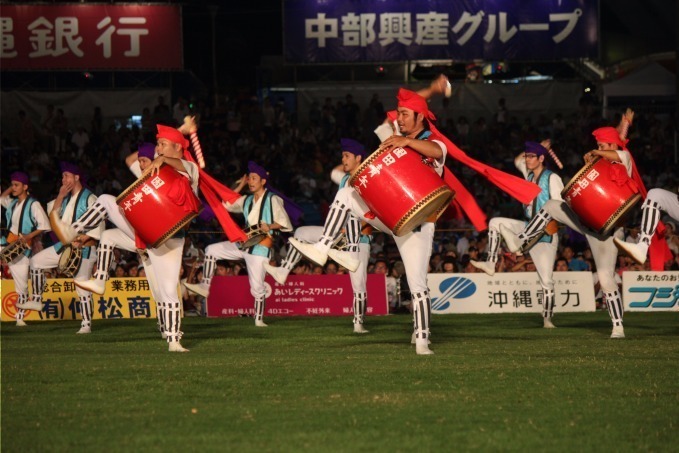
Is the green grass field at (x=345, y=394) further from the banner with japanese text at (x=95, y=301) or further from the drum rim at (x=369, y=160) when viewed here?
Answer: the banner with japanese text at (x=95, y=301)

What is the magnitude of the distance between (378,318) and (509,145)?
9672 mm

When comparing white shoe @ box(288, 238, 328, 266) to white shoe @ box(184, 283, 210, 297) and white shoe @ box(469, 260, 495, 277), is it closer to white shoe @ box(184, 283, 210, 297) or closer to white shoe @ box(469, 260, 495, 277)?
white shoe @ box(469, 260, 495, 277)

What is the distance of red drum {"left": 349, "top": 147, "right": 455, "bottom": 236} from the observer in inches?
384

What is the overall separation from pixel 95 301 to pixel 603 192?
951 cm

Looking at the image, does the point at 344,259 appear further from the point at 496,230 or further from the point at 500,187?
the point at 496,230

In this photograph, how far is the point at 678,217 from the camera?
471 inches

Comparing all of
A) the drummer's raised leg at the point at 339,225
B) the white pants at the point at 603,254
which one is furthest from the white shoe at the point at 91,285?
the white pants at the point at 603,254

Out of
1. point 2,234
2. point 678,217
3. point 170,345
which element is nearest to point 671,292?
point 678,217

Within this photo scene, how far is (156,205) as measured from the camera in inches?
421

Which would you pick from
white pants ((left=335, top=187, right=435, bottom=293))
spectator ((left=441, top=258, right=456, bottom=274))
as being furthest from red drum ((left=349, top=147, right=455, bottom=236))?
spectator ((left=441, top=258, right=456, bottom=274))

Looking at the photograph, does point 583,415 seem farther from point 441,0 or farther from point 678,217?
point 441,0

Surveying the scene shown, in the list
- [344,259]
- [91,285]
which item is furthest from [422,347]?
[91,285]

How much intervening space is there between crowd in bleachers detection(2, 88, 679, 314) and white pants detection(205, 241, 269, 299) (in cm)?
686

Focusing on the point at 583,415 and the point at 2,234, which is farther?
the point at 2,234
